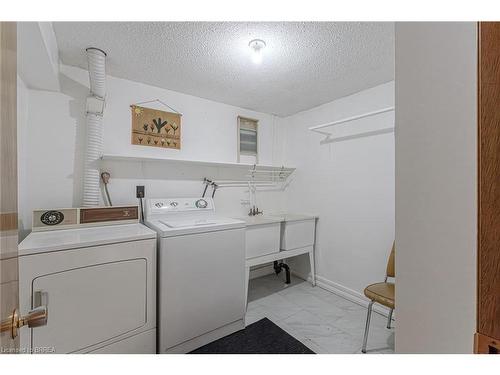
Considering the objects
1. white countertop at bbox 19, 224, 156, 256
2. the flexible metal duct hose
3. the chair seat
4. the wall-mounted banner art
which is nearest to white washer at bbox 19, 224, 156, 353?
white countertop at bbox 19, 224, 156, 256

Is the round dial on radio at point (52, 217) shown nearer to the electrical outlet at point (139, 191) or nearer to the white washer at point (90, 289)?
the white washer at point (90, 289)

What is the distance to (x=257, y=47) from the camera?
1688mm

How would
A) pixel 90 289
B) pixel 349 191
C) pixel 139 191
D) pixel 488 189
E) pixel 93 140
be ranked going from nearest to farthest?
pixel 488 189 → pixel 90 289 → pixel 93 140 → pixel 139 191 → pixel 349 191

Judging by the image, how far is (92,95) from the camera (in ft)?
6.33

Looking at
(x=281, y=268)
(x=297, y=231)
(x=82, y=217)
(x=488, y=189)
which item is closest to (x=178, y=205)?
(x=82, y=217)

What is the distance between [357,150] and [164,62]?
82.2 inches

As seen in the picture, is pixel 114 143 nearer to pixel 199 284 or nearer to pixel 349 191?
pixel 199 284

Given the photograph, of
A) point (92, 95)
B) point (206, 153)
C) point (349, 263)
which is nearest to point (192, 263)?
point (206, 153)

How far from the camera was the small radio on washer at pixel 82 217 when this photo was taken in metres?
1.68

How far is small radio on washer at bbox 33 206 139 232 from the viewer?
1684 millimetres

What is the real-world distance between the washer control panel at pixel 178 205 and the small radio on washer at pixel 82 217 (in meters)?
0.16

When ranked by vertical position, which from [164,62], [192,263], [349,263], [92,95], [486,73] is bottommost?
[349,263]

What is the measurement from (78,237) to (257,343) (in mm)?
1567
